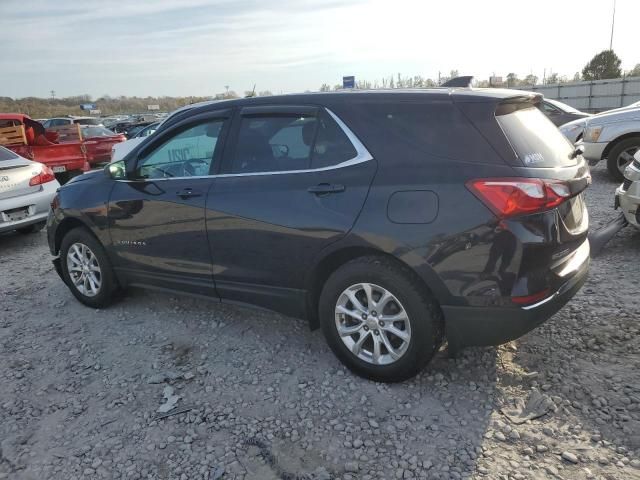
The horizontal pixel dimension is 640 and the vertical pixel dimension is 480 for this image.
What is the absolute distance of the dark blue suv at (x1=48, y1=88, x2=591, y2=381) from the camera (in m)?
2.73

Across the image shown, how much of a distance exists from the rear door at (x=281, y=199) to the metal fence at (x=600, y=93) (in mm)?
26068

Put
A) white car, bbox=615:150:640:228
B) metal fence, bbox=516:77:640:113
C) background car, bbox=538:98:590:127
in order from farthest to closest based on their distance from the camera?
metal fence, bbox=516:77:640:113, background car, bbox=538:98:590:127, white car, bbox=615:150:640:228

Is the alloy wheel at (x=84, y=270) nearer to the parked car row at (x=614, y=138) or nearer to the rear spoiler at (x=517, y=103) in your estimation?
the rear spoiler at (x=517, y=103)

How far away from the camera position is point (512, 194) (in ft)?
8.70

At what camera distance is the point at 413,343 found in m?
2.97

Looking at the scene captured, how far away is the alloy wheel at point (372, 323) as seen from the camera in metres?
3.03

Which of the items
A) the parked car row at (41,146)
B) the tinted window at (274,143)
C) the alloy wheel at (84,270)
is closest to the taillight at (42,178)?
the parked car row at (41,146)

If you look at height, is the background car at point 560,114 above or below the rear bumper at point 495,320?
above

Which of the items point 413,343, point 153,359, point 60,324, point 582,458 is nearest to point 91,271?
point 60,324

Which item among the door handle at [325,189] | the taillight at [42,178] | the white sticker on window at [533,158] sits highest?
the white sticker on window at [533,158]

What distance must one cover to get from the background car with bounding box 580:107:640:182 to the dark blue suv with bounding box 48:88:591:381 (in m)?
6.13

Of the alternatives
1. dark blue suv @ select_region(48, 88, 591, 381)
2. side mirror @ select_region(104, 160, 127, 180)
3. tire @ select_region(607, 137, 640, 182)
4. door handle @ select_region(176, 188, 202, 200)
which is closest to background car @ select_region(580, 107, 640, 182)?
tire @ select_region(607, 137, 640, 182)

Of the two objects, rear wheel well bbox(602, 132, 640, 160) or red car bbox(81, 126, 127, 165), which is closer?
rear wheel well bbox(602, 132, 640, 160)

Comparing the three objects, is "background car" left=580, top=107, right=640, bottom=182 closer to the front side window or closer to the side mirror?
the front side window
